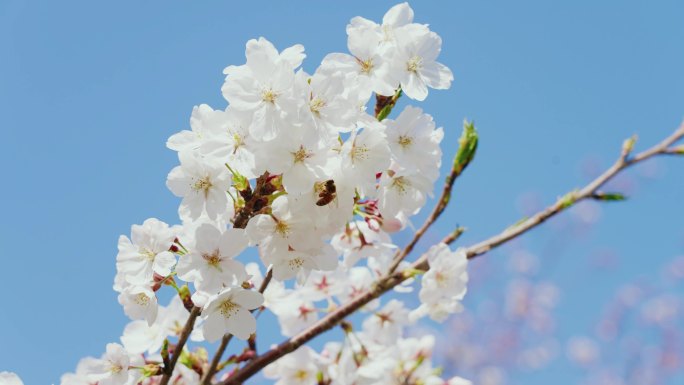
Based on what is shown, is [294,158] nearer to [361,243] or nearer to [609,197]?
[361,243]

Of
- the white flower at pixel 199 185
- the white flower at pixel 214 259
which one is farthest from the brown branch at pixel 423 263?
the white flower at pixel 199 185

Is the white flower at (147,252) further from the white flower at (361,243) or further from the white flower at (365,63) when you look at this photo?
the white flower at (361,243)

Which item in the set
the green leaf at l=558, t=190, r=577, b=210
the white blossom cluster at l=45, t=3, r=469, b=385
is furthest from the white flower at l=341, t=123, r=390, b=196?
the green leaf at l=558, t=190, r=577, b=210

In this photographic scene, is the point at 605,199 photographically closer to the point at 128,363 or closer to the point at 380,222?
the point at 380,222

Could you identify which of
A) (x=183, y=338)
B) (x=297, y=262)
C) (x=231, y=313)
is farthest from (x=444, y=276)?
(x=183, y=338)

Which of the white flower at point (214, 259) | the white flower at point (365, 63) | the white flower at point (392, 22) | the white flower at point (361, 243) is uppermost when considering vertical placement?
the white flower at point (392, 22)

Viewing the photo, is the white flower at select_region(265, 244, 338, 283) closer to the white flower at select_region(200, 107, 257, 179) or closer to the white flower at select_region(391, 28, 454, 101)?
the white flower at select_region(200, 107, 257, 179)
